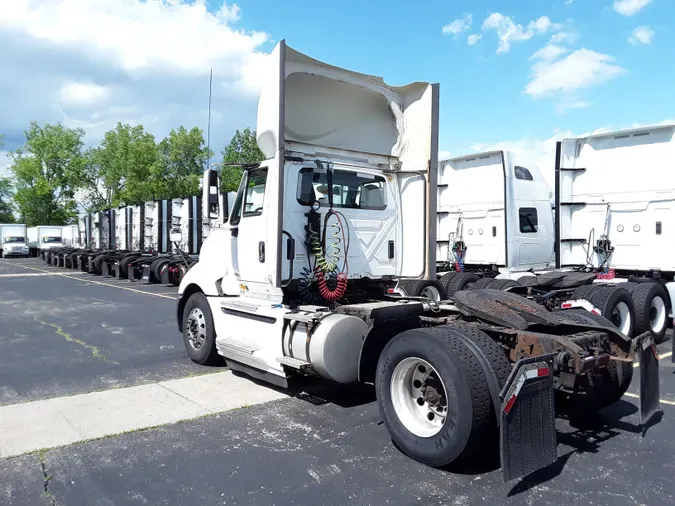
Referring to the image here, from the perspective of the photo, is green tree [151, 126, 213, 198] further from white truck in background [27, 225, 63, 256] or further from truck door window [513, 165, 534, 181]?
truck door window [513, 165, 534, 181]

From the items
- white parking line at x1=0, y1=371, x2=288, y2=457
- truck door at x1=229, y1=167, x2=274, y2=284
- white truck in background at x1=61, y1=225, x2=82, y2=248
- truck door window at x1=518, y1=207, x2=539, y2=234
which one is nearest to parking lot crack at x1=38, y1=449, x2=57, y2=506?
white parking line at x1=0, y1=371, x2=288, y2=457

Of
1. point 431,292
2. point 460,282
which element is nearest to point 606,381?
point 431,292

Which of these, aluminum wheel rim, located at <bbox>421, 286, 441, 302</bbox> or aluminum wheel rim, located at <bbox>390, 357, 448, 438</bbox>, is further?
aluminum wheel rim, located at <bbox>421, 286, 441, 302</bbox>

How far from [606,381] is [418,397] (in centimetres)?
177

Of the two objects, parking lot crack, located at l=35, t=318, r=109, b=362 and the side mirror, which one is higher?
the side mirror

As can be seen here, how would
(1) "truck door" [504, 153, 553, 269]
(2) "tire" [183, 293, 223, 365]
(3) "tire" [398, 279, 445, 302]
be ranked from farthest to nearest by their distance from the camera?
(1) "truck door" [504, 153, 553, 269]
(3) "tire" [398, 279, 445, 302]
(2) "tire" [183, 293, 223, 365]

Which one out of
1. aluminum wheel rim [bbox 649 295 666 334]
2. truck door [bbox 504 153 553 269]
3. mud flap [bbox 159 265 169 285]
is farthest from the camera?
mud flap [bbox 159 265 169 285]

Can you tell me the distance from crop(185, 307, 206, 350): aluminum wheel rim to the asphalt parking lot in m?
0.45

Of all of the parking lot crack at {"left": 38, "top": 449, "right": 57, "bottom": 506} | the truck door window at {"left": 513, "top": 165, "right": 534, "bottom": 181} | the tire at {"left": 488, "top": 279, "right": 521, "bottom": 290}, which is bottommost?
the parking lot crack at {"left": 38, "top": 449, "right": 57, "bottom": 506}

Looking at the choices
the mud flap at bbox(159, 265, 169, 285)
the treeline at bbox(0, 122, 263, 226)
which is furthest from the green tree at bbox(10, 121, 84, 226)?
the mud flap at bbox(159, 265, 169, 285)

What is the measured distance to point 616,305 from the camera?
7.98m

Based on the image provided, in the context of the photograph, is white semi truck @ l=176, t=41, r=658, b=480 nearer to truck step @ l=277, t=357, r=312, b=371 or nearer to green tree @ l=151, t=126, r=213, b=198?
truck step @ l=277, t=357, r=312, b=371

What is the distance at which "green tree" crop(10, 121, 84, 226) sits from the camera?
60.8 m

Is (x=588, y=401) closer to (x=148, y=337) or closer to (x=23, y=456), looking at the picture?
(x=23, y=456)
